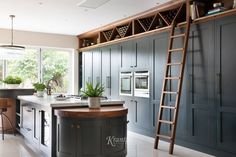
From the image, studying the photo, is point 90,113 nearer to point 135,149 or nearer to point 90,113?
point 90,113

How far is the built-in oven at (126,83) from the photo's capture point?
6.23 meters

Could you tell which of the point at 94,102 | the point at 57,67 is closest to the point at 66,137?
the point at 94,102

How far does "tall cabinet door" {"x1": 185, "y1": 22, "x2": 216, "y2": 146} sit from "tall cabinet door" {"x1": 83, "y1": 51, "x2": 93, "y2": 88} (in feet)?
12.7

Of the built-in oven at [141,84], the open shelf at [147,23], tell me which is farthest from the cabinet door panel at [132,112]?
the open shelf at [147,23]

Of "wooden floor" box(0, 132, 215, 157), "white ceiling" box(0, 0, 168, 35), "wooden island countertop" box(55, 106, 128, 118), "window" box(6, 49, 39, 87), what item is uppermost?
"white ceiling" box(0, 0, 168, 35)

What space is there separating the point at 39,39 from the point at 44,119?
461cm

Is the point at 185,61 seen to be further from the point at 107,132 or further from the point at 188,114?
the point at 107,132

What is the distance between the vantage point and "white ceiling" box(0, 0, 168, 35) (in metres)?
5.14

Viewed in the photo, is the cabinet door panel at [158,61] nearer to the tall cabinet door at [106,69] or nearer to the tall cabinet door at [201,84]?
the tall cabinet door at [201,84]

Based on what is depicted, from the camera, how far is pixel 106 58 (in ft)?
23.6

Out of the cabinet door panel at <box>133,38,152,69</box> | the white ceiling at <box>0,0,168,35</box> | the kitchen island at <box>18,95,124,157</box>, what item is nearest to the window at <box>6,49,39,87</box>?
the white ceiling at <box>0,0,168,35</box>

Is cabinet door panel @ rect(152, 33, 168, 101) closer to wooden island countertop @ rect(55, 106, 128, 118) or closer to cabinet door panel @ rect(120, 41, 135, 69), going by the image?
cabinet door panel @ rect(120, 41, 135, 69)

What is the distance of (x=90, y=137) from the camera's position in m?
3.33

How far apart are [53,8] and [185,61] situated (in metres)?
2.90
